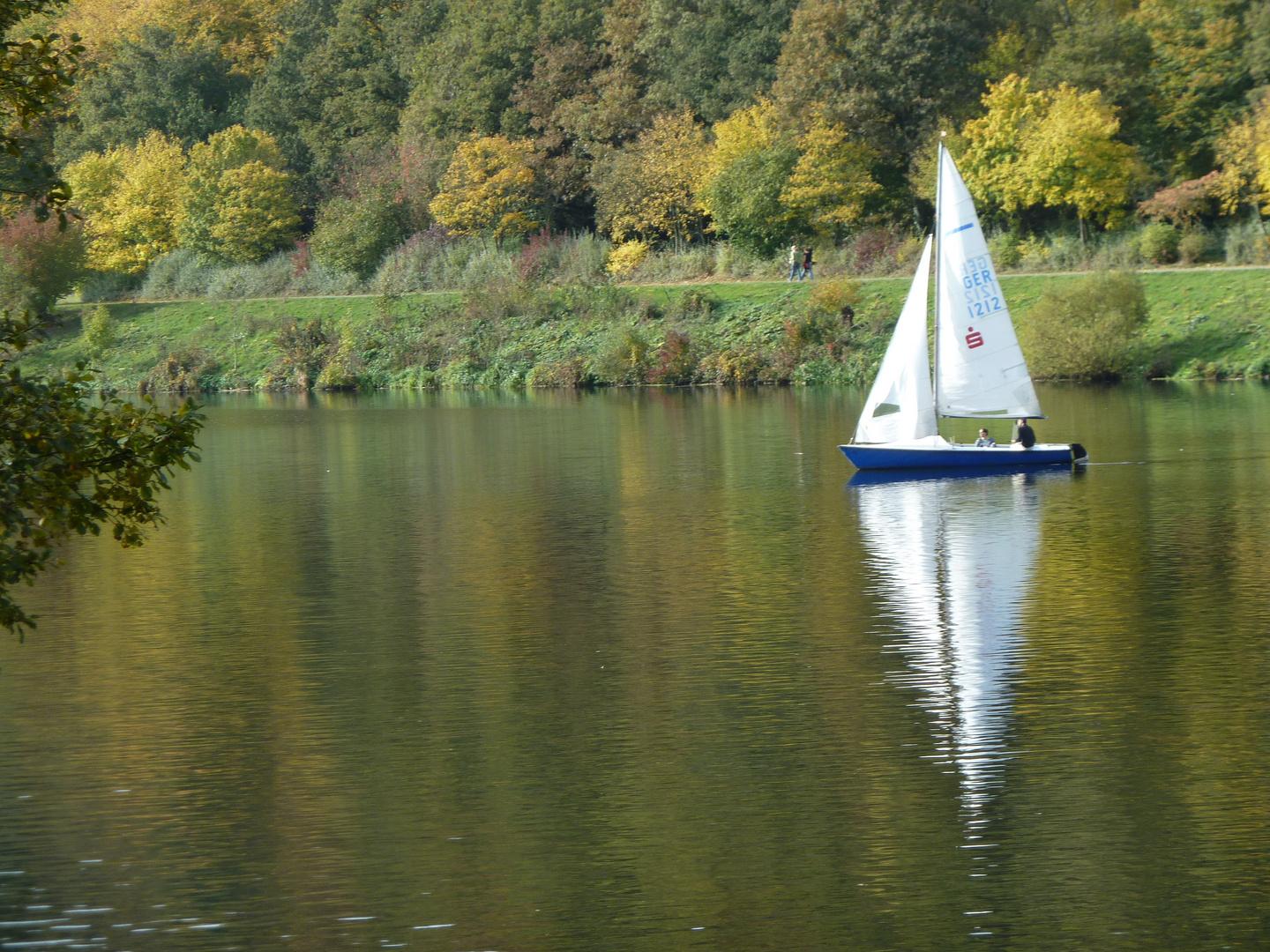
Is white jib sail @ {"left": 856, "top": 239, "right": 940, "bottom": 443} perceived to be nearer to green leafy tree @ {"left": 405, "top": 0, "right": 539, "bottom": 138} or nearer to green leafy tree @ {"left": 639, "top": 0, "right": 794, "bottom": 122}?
green leafy tree @ {"left": 639, "top": 0, "right": 794, "bottom": 122}

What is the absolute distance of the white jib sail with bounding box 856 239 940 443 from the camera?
110 feet

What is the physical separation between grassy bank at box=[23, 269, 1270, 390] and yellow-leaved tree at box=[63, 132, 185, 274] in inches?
301

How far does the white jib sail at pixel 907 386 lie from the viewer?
110 ft

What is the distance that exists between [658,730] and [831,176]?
5928 cm

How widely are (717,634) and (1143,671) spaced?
15.5ft

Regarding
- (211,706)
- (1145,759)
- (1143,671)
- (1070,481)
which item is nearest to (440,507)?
(1070,481)

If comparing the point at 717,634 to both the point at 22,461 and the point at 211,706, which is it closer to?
the point at 211,706

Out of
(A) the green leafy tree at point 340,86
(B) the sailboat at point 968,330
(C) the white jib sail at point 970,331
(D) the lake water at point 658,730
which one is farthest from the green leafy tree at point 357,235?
(D) the lake water at point 658,730

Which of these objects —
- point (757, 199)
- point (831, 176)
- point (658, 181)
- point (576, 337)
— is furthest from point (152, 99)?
point (831, 176)

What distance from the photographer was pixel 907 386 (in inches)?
1323

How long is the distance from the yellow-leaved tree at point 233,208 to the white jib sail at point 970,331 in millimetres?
59104

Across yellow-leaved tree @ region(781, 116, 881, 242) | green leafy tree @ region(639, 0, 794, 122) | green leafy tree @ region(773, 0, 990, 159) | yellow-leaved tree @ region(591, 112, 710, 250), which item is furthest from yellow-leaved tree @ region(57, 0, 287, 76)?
yellow-leaved tree @ region(781, 116, 881, 242)

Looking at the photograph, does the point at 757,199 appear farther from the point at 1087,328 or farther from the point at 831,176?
the point at 1087,328

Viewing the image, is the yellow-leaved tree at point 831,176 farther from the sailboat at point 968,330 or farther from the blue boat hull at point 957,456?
the blue boat hull at point 957,456
